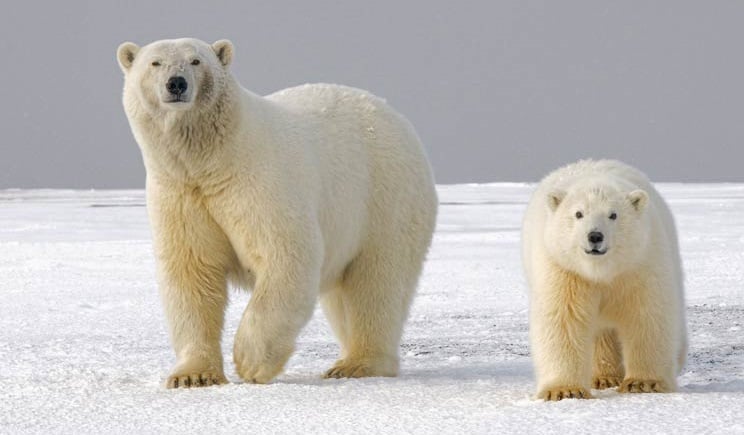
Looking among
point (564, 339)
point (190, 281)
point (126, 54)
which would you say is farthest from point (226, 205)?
point (564, 339)

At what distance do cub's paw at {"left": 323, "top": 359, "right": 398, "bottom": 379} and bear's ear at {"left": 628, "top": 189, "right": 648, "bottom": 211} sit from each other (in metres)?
1.69

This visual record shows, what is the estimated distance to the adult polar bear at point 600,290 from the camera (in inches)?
186

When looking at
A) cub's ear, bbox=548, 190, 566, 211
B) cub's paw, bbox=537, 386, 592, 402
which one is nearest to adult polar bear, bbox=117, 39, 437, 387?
cub's ear, bbox=548, 190, 566, 211

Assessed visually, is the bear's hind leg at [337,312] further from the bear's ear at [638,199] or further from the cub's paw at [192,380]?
the bear's ear at [638,199]

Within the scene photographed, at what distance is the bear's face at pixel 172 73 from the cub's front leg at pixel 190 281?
0.44m

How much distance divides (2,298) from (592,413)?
6755 millimetres

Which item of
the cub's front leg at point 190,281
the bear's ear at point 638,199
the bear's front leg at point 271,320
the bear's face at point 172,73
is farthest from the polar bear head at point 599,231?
the bear's face at point 172,73

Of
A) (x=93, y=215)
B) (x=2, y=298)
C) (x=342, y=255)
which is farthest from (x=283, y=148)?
(x=93, y=215)

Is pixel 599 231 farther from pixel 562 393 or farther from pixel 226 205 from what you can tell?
pixel 226 205

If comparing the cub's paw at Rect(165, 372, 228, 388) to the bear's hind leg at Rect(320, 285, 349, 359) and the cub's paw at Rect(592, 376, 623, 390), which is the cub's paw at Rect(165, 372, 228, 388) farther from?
the cub's paw at Rect(592, 376, 623, 390)

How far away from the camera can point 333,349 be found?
23.0 ft

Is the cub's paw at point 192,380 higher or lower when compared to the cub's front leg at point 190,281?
lower

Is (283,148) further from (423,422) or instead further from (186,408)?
(423,422)

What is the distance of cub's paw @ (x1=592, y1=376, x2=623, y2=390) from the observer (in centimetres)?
548
